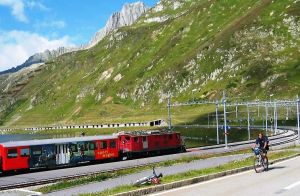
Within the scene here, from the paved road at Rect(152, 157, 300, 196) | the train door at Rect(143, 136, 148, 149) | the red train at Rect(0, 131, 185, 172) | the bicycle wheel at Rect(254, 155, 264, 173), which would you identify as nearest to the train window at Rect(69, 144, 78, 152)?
the red train at Rect(0, 131, 185, 172)

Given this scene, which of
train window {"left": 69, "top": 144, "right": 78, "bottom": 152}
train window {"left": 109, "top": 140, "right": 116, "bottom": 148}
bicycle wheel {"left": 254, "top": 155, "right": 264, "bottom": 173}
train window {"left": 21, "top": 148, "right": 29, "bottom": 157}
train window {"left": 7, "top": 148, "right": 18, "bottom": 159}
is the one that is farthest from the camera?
train window {"left": 109, "top": 140, "right": 116, "bottom": 148}

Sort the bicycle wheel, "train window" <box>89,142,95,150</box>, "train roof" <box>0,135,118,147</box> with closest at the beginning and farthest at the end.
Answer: the bicycle wheel → "train roof" <box>0,135,118,147</box> → "train window" <box>89,142,95,150</box>

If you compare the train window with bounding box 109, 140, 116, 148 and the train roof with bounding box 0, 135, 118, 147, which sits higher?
the train roof with bounding box 0, 135, 118, 147

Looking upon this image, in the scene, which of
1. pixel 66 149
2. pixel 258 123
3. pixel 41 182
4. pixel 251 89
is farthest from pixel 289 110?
pixel 41 182

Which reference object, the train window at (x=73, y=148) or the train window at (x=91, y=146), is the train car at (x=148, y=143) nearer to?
the train window at (x=91, y=146)

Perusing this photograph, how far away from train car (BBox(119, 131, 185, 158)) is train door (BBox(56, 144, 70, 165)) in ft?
36.5

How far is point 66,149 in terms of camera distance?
53.2m

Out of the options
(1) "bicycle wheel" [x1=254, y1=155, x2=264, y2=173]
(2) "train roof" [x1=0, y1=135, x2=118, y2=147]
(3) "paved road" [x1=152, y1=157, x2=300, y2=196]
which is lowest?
(3) "paved road" [x1=152, y1=157, x2=300, y2=196]

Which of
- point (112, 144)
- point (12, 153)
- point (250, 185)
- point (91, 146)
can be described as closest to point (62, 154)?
point (91, 146)

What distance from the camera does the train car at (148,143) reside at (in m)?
63.5

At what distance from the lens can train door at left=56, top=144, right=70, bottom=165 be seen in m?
52.0

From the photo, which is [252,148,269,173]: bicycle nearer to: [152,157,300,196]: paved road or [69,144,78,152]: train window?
[152,157,300,196]: paved road

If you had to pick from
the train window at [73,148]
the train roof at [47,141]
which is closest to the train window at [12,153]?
the train roof at [47,141]

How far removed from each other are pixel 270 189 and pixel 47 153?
3493 centimetres
